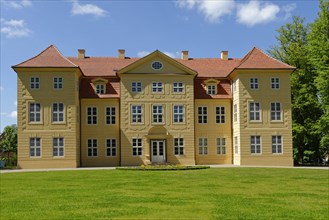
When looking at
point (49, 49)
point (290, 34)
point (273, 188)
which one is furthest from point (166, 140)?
point (273, 188)

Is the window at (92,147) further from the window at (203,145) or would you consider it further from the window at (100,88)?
the window at (203,145)

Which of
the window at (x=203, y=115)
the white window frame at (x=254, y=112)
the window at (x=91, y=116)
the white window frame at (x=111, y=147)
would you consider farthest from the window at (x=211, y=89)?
the window at (x=91, y=116)

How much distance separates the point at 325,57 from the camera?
39.9 meters

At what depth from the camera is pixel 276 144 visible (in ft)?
131

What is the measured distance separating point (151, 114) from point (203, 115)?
197 inches

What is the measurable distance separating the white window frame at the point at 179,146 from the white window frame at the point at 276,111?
837cm

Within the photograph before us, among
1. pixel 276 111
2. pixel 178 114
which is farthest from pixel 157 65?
pixel 276 111

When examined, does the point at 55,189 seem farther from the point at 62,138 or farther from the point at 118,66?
the point at 118,66

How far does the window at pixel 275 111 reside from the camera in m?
40.0

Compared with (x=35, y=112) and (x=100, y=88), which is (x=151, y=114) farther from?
(x=35, y=112)

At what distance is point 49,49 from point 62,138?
28.2 feet

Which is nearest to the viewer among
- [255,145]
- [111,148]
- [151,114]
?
[255,145]

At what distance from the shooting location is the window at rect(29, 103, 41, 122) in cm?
3834

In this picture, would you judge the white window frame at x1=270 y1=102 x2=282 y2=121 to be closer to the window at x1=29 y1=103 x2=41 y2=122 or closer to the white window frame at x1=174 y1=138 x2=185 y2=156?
the white window frame at x1=174 y1=138 x2=185 y2=156
